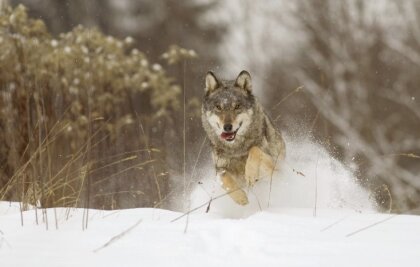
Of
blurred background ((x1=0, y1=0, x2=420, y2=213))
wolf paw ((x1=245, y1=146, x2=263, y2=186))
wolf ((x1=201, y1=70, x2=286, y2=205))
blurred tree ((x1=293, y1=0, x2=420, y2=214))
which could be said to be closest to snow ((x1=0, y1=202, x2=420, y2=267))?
wolf paw ((x1=245, y1=146, x2=263, y2=186))

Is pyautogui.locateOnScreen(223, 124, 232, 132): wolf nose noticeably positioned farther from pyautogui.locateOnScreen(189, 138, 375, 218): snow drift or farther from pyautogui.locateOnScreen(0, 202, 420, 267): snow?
pyautogui.locateOnScreen(0, 202, 420, 267): snow

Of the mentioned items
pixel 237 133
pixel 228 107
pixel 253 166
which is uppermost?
pixel 228 107

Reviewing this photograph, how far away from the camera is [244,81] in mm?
5023

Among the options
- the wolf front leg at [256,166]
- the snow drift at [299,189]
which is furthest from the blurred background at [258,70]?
the wolf front leg at [256,166]

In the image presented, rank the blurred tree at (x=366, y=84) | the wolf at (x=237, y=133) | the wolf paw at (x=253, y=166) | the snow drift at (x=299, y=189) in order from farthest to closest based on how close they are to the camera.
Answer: the blurred tree at (x=366, y=84) → the snow drift at (x=299, y=189) → the wolf at (x=237, y=133) → the wolf paw at (x=253, y=166)

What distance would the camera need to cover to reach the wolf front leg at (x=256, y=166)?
4.42m

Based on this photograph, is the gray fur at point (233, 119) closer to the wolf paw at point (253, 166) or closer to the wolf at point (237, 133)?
the wolf at point (237, 133)

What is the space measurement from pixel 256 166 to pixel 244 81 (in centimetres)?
96

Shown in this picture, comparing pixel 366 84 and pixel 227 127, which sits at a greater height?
pixel 227 127

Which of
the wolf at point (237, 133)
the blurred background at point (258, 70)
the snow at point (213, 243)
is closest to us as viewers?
the snow at point (213, 243)

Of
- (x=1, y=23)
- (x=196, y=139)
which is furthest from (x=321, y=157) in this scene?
(x=1, y=23)

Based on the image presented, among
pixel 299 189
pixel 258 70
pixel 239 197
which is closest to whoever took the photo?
pixel 239 197

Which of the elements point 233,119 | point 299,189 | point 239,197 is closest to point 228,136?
point 233,119

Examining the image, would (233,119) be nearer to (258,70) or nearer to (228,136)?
(228,136)
